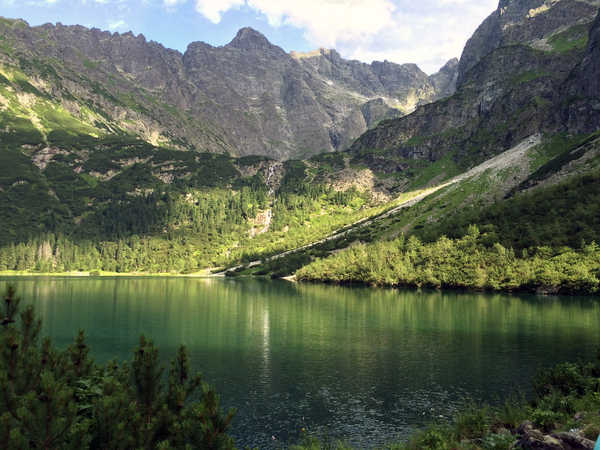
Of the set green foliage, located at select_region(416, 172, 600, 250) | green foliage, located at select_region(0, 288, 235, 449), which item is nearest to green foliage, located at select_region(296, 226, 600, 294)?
green foliage, located at select_region(416, 172, 600, 250)

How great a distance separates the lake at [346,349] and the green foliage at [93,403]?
657 centimetres

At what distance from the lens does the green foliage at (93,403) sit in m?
12.0

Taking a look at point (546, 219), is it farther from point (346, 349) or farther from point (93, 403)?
point (93, 403)

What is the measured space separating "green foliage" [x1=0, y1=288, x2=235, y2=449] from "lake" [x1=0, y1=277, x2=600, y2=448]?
21.6 ft

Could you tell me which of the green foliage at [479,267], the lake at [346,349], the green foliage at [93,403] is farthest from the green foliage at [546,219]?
the green foliage at [93,403]

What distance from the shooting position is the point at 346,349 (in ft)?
204

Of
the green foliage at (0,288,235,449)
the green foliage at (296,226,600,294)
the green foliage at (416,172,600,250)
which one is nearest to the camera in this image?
the green foliage at (0,288,235,449)

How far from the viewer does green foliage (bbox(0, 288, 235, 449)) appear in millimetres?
12039

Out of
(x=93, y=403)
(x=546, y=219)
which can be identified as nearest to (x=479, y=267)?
(x=546, y=219)

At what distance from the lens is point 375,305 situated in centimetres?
11581

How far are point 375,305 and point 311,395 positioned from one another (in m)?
76.4

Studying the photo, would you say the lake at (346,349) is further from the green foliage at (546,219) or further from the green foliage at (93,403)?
the green foliage at (546,219)

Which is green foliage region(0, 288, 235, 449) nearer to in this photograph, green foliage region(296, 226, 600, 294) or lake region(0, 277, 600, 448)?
lake region(0, 277, 600, 448)

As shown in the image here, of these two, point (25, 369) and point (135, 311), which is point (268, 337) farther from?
point (25, 369)
